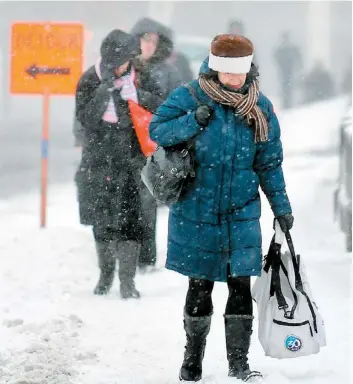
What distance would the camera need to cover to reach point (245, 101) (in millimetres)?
4352

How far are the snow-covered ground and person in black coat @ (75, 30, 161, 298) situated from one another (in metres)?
0.33

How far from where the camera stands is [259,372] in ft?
15.4

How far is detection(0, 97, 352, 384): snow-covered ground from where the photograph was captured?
4.96 metres

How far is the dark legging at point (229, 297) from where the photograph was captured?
15.0 feet

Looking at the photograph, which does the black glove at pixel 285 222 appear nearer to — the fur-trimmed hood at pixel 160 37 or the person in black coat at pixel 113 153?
the person in black coat at pixel 113 153

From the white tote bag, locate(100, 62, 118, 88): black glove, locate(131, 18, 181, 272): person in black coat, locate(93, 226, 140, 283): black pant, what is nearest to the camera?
the white tote bag

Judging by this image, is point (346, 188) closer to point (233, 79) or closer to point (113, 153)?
point (113, 153)

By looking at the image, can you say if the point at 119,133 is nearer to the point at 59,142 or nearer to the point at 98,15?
the point at 59,142

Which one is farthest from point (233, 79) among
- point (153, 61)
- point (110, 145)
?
point (153, 61)

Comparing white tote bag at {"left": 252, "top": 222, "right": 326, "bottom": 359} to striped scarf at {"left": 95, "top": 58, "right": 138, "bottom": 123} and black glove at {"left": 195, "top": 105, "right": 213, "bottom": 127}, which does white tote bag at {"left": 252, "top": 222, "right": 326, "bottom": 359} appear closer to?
black glove at {"left": 195, "top": 105, "right": 213, "bottom": 127}

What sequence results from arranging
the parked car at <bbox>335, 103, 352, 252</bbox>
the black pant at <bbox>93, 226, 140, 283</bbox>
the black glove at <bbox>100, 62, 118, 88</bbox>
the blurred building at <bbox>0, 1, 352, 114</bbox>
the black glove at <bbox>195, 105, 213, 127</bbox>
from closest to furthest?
the black glove at <bbox>195, 105, 213, 127</bbox>, the black glove at <bbox>100, 62, 118, 88</bbox>, the black pant at <bbox>93, 226, 140, 283</bbox>, the parked car at <bbox>335, 103, 352, 252</bbox>, the blurred building at <bbox>0, 1, 352, 114</bbox>

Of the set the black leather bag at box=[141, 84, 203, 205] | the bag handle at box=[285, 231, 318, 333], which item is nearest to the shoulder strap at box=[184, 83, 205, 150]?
the black leather bag at box=[141, 84, 203, 205]

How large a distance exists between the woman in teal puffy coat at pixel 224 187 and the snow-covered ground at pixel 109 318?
1.02 ft

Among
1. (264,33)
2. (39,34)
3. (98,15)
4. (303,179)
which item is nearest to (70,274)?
(39,34)
